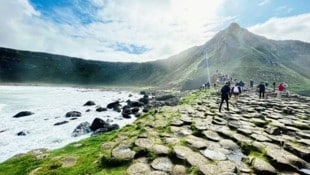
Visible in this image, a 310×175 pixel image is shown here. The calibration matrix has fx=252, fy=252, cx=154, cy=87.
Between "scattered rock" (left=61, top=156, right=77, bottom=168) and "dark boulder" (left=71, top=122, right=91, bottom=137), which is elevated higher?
"scattered rock" (left=61, top=156, right=77, bottom=168)

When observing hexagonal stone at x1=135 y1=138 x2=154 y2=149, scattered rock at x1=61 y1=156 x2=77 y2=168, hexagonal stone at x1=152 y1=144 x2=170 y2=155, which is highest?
hexagonal stone at x1=135 y1=138 x2=154 y2=149

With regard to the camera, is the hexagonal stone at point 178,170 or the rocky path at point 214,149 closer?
the hexagonal stone at point 178,170

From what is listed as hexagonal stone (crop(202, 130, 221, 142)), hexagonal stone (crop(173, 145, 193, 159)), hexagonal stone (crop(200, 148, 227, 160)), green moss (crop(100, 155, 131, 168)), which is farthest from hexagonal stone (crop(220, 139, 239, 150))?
green moss (crop(100, 155, 131, 168))

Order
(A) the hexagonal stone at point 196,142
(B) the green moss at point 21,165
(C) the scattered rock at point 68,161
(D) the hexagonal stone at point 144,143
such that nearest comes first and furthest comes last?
(C) the scattered rock at point 68,161 < (B) the green moss at point 21,165 < (D) the hexagonal stone at point 144,143 < (A) the hexagonal stone at point 196,142

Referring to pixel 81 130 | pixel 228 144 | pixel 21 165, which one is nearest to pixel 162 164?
pixel 228 144

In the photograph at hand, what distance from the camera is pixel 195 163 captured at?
736cm

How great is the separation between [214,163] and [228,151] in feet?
4.83

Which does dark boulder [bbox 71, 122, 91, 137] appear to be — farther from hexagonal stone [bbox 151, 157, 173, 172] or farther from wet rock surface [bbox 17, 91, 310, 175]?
hexagonal stone [bbox 151, 157, 173, 172]

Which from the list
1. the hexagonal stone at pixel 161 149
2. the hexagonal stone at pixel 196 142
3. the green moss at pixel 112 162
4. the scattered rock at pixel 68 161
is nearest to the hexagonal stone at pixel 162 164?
the hexagonal stone at pixel 161 149

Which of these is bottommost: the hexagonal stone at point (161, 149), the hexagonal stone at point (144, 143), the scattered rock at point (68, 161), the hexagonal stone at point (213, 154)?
the scattered rock at point (68, 161)

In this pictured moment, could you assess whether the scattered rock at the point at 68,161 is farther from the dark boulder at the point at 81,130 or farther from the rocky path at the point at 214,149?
the dark boulder at the point at 81,130

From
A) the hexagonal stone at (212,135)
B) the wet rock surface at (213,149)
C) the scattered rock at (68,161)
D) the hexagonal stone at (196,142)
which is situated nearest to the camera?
the wet rock surface at (213,149)

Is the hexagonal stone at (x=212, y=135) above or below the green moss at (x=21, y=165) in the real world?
above

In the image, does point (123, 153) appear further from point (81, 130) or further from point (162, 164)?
point (81, 130)
